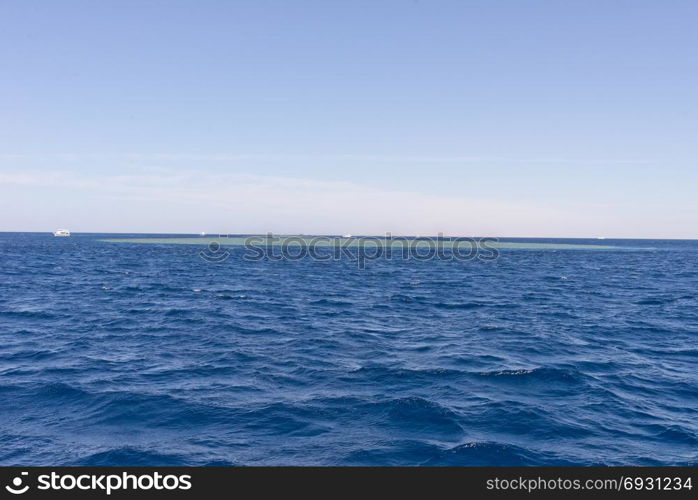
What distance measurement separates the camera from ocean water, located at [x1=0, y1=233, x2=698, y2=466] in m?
13.4

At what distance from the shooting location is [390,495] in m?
7.15

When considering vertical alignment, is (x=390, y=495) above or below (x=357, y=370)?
above

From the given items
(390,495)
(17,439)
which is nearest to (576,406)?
(390,495)

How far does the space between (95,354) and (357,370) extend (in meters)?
14.4

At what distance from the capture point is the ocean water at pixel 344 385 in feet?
43.9

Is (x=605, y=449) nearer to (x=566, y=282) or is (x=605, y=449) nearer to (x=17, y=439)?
(x=17, y=439)

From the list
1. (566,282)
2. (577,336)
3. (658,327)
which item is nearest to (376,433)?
(577,336)

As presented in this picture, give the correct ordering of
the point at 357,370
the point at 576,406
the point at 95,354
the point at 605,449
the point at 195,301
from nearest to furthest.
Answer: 1. the point at 605,449
2. the point at 576,406
3. the point at 357,370
4. the point at 95,354
5. the point at 195,301

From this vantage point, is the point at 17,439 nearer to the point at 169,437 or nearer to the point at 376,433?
the point at 169,437

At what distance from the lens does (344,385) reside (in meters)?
19.0

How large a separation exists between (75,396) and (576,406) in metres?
20.1

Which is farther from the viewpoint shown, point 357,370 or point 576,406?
point 357,370

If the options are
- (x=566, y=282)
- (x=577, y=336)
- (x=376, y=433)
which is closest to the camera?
(x=376, y=433)

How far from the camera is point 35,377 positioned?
63.8 ft
